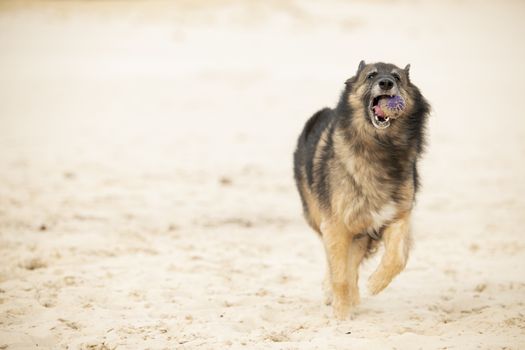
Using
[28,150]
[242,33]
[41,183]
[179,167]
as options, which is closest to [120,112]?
[28,150]

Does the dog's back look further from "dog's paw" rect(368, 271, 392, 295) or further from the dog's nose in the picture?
"dog's paw" rect(368, 271, 392, 295)

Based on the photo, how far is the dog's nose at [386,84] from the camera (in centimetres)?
424

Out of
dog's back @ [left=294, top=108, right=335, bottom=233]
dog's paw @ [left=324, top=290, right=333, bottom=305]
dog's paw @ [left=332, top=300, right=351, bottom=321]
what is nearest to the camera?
dog's paw @ [left=332, top=300, right=351, bottom=321]

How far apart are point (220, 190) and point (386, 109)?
456 cm

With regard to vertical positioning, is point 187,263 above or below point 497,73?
below

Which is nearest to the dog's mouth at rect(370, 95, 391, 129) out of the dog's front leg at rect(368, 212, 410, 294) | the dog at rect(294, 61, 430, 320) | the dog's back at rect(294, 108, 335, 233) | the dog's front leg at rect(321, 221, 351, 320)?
the dog at rect(294, 61, 430, 320)

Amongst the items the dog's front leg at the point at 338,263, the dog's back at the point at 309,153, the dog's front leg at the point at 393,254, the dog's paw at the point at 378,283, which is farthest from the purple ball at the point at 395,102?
the dog's paw at the point at 378,283

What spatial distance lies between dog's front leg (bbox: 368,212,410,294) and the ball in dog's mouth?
709mm

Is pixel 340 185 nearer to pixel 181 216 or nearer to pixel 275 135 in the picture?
pixel 181 216

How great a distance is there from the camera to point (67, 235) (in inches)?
251

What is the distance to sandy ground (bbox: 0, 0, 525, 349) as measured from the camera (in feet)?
14.2

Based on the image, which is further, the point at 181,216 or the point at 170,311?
the point at 181,216

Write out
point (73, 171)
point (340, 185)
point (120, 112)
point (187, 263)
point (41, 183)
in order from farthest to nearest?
point (120, 112) → point (73, 171) → point (41, 183) → point (187, 263) → point (340, 185)

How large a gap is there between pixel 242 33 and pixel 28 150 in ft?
42.6
